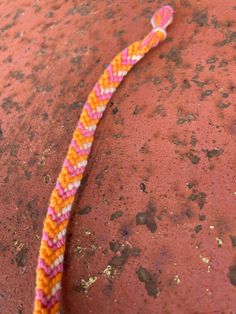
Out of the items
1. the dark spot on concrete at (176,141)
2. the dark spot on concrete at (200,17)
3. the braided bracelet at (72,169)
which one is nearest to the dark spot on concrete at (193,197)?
the dark spot on concrete at (176,141)

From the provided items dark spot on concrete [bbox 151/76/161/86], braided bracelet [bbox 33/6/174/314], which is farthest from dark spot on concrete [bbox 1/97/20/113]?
dark spot on concrete [bbox 151/76/161/86]

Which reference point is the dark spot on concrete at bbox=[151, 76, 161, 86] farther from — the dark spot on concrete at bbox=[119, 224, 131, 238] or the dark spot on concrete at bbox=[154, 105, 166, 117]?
the dark spot on concrete at bbox=[119, 224, 131, 238]

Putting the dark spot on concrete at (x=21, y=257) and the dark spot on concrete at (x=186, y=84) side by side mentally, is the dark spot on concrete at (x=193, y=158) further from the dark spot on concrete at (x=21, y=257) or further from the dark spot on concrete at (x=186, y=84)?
the dark spot on concrete at (x=21, y=257)

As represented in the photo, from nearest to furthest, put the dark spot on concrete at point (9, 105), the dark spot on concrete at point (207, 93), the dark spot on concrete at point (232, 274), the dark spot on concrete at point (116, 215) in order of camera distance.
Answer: the dark spot on concrete at point (232, 274)
the dark spot on concrete at point (116, 215)
the dark spot on concrete at point (207, 93)
the dark spot on concrete at point (9, 105)

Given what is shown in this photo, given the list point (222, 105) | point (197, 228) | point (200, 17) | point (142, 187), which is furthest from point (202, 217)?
point (200, 17)

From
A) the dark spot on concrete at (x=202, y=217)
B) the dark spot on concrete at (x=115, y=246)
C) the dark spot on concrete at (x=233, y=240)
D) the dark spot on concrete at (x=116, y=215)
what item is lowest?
the dark spot on concrete at (x=233, y=240)

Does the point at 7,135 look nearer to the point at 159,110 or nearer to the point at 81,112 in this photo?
the point at 81,112
